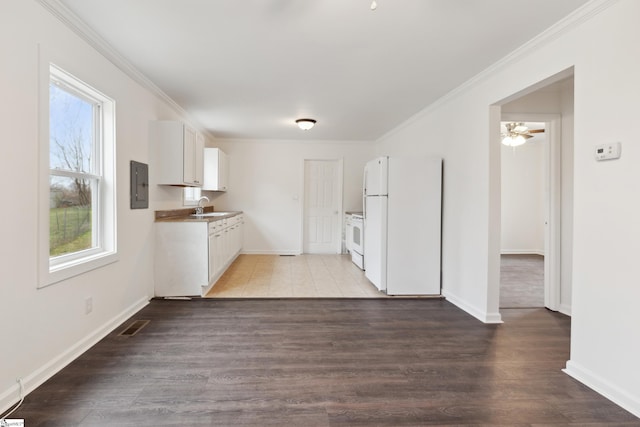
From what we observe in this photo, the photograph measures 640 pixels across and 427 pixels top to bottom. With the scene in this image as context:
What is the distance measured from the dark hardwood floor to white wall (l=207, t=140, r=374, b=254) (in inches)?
143

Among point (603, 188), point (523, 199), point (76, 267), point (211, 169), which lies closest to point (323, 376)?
point (76, 267)

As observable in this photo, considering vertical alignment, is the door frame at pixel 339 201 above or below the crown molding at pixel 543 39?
below

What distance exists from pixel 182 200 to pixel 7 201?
3.02 metres

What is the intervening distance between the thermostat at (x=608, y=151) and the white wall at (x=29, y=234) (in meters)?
3.32

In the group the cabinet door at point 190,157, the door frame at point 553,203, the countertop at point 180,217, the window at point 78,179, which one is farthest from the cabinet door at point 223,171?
the door frame at point 553,203

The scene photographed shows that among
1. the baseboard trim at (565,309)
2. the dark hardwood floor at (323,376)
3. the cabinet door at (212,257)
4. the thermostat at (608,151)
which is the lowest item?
Answer: the dark hardwood floor at (323,376)

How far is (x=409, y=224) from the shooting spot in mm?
3846

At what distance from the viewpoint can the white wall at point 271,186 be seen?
668 centimetres

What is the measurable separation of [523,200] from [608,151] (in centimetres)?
602

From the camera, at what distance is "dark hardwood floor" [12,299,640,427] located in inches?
66.6

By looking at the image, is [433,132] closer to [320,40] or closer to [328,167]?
[320,40]

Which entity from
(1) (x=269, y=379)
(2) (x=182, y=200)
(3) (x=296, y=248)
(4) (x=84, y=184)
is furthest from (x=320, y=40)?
(3) (x=296, y=248)

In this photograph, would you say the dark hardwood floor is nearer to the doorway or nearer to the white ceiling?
the white ceiling

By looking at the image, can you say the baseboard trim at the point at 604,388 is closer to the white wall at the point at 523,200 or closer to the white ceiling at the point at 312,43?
the white ceiling at the point at 312,43
